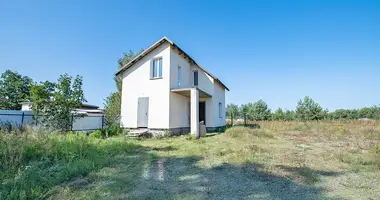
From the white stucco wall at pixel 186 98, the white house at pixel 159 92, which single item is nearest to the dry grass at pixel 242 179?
the white house at pixel 159 92

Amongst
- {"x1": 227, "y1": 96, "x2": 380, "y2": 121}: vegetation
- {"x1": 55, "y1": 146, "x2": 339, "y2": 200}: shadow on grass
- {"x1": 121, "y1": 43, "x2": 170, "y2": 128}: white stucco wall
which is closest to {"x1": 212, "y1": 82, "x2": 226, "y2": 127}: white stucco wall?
{"x1": 121, "y1": 43, "x2": 170, "y2": 128}: white stucco wall

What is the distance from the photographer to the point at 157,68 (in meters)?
12.7

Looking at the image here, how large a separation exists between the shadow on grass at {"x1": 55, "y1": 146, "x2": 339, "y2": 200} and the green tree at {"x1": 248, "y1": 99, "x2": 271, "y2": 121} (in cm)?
3706

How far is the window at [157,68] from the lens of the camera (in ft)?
41.1

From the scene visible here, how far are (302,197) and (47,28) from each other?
41.0 ft

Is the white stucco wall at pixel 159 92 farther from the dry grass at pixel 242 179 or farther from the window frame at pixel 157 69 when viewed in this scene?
the dry grass at pixel 242 179

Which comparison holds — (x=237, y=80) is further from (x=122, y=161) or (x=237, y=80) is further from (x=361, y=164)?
(x=122, y=161)

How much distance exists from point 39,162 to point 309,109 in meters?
41.7

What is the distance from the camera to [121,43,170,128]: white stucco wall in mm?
11805

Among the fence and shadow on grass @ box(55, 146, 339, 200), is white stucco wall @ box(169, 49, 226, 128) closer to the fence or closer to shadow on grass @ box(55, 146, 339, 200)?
the fence

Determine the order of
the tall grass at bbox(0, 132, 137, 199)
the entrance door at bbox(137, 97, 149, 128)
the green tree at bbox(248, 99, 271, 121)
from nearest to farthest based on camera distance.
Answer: the tall grass at bbox(0, 132, 137, 199) → the entrance door at bbox(137, 97, 149, 128) → the green tree at bbox(248, 99, 271, 121)

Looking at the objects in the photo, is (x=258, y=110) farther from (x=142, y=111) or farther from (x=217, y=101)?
(x=142, y=111)

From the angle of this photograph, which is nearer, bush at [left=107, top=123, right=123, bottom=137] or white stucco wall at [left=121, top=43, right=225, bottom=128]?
bush at [left=107, top=123, right=123, bottom=137]

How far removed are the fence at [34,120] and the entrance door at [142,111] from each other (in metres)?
3.20
